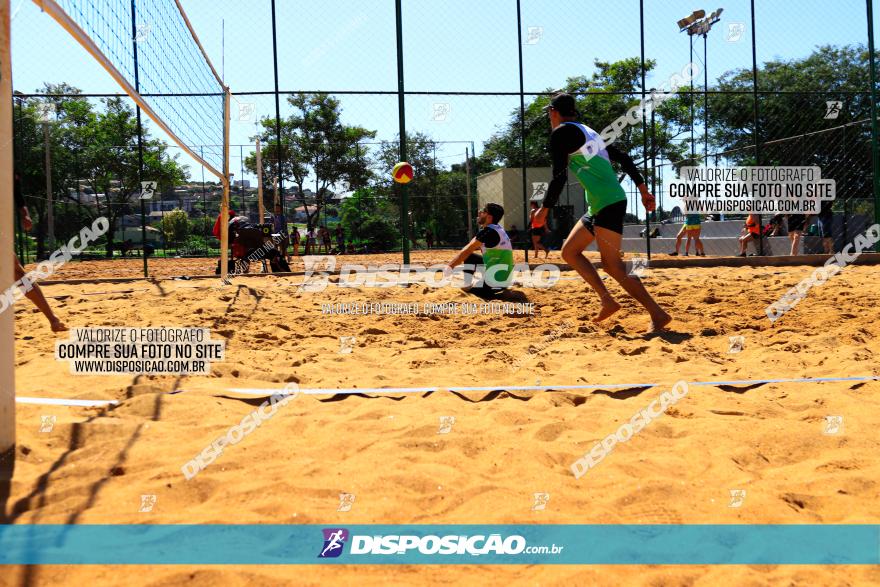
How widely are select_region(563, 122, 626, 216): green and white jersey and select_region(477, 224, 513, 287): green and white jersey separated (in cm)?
167

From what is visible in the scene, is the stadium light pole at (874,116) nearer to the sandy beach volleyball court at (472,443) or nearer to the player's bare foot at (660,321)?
the sandy beach volleyball court at (472,443)

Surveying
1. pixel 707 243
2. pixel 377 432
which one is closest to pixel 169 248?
pixel 707 243

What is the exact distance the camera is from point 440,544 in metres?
1.72

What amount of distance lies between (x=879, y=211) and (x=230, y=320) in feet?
35.0

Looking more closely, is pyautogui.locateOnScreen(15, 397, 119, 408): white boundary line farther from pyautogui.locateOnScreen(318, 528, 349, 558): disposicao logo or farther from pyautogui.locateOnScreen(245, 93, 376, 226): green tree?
pyautogui.locateOnScreen(245, 93, 376, 226): green tree

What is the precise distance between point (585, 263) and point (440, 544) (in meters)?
3.36

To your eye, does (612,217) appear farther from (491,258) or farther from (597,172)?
(491,258)

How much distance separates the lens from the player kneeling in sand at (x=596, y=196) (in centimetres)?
460

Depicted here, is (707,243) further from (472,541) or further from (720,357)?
(472,541)

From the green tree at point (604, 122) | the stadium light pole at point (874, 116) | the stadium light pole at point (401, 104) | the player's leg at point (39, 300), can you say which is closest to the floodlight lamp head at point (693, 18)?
the green tree at point (604, 122)

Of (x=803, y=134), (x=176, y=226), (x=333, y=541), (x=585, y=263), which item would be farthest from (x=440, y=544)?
(x=176, y=226)

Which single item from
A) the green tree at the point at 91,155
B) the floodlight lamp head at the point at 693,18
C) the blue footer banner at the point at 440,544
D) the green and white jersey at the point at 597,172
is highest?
the floodlight lamp head at the point at 693,18

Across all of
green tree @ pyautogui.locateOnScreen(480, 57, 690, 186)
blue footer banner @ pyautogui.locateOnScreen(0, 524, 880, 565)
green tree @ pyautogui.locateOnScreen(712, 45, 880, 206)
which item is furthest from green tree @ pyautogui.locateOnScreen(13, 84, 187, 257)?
blue footer banner @ pyautogui.locateOnScreen(0, 524, 880, 565)

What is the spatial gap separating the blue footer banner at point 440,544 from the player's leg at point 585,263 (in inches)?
116
